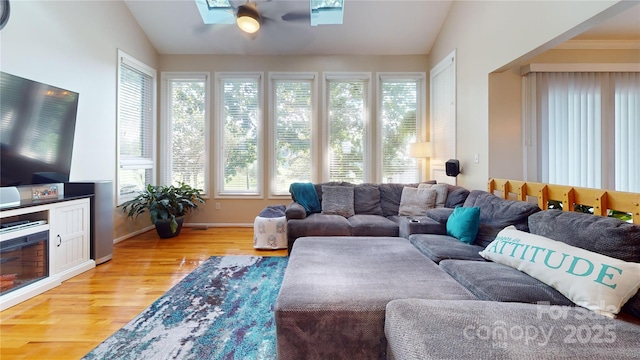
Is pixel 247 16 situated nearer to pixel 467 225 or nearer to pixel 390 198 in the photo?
pixel 390 198

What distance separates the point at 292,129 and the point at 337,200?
1.77m

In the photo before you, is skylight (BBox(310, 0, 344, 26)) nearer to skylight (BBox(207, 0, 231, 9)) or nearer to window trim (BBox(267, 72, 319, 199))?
window trim (BBox(267, 72, 319, 199))

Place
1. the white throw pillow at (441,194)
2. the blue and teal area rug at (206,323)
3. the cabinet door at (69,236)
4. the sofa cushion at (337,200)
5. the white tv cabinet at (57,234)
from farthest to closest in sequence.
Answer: the sofa cushion at (337,200) < the white throw pillow at (441,194) < the cabinet door at (69,236) < the white tv cabinet at (57,234) < the blue and teal area rug at (206,323)

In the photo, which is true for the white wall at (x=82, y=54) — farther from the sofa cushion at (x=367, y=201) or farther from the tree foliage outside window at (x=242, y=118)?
the sofa cushion at (x=367, y=201)

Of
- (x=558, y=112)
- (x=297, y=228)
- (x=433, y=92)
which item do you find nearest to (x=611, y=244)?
(x=558, y=112)

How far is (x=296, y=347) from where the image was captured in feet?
4.32

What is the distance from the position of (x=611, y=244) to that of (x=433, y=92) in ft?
12.4

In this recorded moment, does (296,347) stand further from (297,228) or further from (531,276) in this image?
(297,228)

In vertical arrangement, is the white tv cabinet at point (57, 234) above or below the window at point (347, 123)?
below

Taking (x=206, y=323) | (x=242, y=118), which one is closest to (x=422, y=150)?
(x=242, y=118)

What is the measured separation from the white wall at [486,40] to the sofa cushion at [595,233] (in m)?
1.42

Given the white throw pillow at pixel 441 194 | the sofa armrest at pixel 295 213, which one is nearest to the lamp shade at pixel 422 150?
the white throw pillow at pixel 441 194

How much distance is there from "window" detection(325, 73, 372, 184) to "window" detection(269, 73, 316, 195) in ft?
1.21

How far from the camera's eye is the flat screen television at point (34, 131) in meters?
2.38
